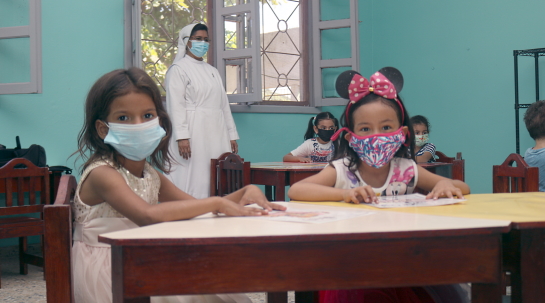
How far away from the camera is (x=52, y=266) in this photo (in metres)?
0.94

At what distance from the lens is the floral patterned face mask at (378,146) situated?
5.37 feet

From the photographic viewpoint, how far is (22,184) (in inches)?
A: 114

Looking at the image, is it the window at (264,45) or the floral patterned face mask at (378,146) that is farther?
the window at (264,45)

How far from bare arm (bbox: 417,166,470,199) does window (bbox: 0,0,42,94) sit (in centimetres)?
274

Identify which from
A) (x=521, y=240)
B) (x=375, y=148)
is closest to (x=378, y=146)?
(x=375, y=148)

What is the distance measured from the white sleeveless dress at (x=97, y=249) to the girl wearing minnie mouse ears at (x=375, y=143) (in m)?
0.48

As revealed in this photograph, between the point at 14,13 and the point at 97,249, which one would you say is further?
the point at 14,13

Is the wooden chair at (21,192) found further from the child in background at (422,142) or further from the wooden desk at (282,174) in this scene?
the child in background at (422,142)

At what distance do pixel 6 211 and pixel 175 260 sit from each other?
2375 mm

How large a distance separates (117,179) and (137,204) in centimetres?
13

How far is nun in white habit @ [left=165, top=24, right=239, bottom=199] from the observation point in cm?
384

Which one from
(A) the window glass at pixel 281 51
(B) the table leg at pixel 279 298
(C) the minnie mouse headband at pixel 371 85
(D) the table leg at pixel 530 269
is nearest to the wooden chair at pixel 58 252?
(B) the table leg at pixel 279 298

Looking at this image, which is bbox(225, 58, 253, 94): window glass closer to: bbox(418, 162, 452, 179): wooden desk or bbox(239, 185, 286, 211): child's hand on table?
bbox(418, 162, 452, 179): wooden desk

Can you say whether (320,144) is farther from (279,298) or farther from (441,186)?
(279,298)
